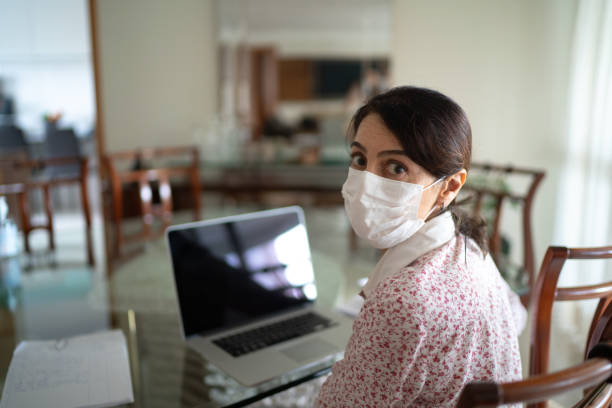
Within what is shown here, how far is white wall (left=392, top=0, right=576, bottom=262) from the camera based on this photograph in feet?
8.92

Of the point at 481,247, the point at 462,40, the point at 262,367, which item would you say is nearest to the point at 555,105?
the point at 462,40

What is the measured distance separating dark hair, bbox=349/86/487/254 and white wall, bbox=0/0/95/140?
13.0 feet

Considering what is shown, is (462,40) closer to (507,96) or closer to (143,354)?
(507,96)

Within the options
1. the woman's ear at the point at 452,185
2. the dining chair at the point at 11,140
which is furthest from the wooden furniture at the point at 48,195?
the woman's ear at the point at 452,185

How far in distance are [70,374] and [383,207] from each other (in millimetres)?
711

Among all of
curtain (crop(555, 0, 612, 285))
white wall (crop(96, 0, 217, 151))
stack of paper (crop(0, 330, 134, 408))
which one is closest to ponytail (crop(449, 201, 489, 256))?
stack of paper (crop(0, 330, 134, 408))

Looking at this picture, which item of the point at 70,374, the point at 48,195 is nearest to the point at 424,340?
the point at 70,374

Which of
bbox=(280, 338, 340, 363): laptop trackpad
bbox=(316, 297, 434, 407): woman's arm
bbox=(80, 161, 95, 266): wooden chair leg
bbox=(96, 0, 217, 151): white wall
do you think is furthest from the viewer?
bbox=(96, 0, 217, 151): white wall

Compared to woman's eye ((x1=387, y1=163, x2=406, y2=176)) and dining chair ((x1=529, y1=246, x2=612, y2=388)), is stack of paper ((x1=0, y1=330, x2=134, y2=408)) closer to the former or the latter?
woman's eye ((x1=387, y1=163, x2=406, y2=176))

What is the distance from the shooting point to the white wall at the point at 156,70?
4086mm

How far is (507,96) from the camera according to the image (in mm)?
3053

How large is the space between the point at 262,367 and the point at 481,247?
52 cm

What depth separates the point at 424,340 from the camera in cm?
69

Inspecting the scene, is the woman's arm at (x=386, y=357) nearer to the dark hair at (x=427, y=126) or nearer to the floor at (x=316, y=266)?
the dark hair at (x=427, y=126)
